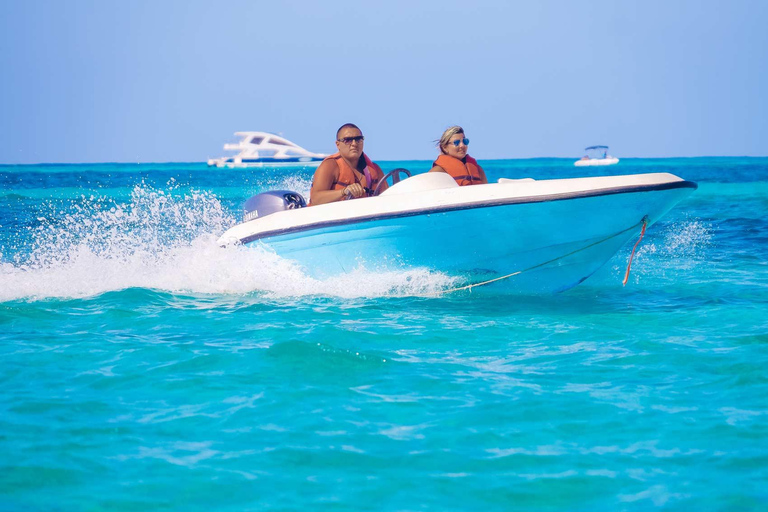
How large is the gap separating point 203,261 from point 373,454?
4.51m

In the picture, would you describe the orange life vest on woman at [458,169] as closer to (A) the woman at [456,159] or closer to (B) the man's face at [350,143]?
(A) the woman at [456,159]

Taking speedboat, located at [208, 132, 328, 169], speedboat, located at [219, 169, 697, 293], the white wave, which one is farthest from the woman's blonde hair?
speedboat, located at [208, 132, 328, 169]

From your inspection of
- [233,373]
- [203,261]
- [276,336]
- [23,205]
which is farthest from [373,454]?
[23,205]

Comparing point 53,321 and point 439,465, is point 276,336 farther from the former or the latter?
point 439,465

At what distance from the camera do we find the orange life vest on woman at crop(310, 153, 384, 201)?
6.41 metres

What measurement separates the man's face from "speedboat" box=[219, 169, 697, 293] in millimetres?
638

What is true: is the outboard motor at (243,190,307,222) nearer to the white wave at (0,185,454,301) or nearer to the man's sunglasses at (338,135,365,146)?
the white wave at (0,185,454,301)

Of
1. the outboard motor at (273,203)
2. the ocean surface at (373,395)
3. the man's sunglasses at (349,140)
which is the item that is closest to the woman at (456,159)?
the man's sunglasses at (349,140)

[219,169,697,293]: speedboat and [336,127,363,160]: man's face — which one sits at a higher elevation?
[336,127,363,160]: man's face

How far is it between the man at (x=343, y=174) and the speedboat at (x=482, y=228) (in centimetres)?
28

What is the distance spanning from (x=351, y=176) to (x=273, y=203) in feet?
2.88

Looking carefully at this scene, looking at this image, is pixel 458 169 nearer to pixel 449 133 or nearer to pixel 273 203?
A: pixel 449 133

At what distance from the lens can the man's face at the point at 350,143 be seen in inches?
251

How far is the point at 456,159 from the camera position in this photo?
6410 millimetres
